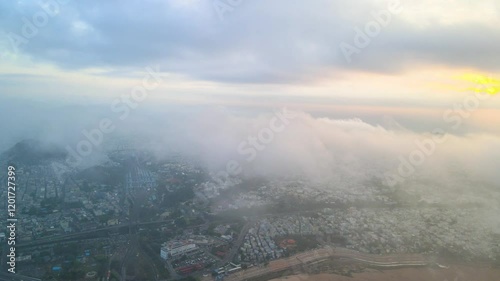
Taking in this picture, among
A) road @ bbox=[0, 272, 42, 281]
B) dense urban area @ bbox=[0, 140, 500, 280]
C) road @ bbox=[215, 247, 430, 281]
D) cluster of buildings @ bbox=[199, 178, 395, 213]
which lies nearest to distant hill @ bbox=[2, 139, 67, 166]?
dense urban area @ bbox=[0, 140, 500, 280]

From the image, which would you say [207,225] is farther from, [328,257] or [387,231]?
[387,231]

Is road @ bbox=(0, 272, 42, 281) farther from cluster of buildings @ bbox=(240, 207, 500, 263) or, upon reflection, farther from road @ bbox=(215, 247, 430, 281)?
cluster of buildings @ bbox=(240, 207, 500, 263)

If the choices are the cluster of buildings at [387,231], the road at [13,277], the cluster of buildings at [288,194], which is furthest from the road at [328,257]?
the road at [13,277]

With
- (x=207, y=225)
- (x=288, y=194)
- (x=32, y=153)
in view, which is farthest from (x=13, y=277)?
(x=32, y=153)

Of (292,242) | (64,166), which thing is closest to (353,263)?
(292,242)

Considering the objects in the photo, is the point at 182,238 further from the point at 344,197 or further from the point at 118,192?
the point at 344,197

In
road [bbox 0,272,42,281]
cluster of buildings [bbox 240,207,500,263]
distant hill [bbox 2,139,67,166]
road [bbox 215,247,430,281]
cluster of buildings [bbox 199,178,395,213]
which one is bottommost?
road [bbox 0,272,42,281]

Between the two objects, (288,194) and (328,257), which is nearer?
(328,257)

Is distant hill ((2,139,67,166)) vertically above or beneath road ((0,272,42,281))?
above

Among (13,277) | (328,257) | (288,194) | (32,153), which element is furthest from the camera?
(32,153)
